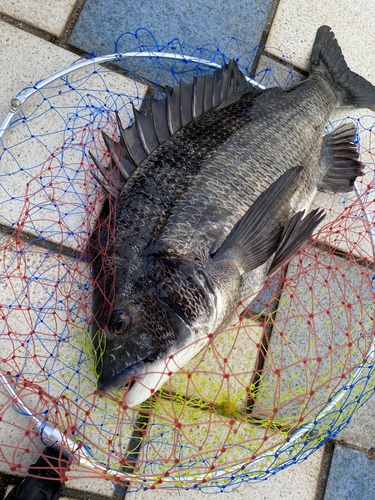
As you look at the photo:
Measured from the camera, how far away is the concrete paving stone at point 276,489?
1.69 m

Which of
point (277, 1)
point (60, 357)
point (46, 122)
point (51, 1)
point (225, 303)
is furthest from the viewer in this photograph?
point (277, 1)

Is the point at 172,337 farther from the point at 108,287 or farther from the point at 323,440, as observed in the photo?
the point at 323,440

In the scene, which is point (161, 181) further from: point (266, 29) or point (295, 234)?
point (266, 29)

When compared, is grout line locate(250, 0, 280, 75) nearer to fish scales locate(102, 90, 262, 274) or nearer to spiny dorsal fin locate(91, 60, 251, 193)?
spiny dorsal fin locate(91, 60, 251, 193)

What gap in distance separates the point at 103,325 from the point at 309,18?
214 centimetres

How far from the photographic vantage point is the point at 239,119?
1.68 metres

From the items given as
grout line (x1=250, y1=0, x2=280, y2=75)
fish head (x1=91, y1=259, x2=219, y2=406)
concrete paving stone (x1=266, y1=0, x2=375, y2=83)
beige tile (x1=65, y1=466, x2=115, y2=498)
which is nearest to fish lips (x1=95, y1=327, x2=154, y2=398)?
fish head (x1=91, y1=259, x2=219, y2=406)

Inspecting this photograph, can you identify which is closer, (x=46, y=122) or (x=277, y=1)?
(x=46, y=122)

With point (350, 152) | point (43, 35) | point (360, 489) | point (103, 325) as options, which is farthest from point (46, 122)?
point (360, 489)

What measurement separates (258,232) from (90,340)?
0.78 meters

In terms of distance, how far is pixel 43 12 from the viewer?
1.92m

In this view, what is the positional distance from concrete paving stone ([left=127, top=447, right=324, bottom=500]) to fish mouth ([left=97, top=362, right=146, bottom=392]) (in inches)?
25.5

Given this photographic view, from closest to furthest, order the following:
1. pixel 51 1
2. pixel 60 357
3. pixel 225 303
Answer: pixel 225 303
pixel 60 357
pixel 51 1

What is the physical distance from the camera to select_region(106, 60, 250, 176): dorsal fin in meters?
1.60
